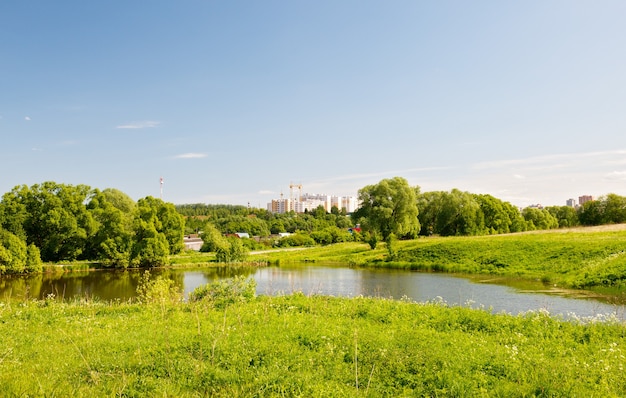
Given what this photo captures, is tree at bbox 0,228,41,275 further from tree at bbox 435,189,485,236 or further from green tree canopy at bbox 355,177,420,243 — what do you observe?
tree at bbox 435,189,485,236

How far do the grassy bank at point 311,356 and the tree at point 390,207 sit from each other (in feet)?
155

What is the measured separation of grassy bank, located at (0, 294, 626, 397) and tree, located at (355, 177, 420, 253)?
47226 millimetres

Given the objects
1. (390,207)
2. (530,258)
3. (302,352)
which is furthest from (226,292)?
(390,207)

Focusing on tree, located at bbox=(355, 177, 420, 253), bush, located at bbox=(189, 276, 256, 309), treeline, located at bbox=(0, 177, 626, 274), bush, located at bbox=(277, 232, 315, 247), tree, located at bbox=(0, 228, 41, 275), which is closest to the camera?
bush, located at bbox=(189, 276, 256, 309)

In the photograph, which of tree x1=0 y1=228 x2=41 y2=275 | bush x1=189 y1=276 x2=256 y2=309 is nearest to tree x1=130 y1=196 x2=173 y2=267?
tree x1=0 y1=228 x2=41 y2=275

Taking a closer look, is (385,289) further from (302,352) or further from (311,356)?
(311,356)

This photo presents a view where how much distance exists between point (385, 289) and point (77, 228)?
4688cm

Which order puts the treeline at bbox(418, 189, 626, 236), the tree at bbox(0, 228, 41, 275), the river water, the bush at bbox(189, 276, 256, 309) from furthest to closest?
the treeline at bbox(418, 189, 626, 236) < the tree at bbox(0, 228, 41, 275) < the river water < the bush at bbox(189, 276, 256, 309)

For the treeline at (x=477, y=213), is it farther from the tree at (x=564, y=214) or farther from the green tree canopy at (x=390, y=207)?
the tree at (x=564, y=214)

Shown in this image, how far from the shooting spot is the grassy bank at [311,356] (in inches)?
277

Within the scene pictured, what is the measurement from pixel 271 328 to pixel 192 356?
2.85 m

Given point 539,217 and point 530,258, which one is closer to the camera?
point 530,258

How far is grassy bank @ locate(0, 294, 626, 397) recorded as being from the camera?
7035 millimetres

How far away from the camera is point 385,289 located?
101 feet
